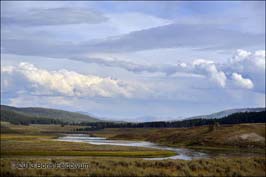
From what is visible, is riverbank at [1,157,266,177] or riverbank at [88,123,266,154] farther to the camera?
riverbank at [88,123,266,154]

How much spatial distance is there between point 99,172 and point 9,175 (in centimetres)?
713

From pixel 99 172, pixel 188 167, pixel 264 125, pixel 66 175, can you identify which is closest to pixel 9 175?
pixel 66 175

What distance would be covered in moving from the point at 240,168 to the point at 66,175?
1804 cm

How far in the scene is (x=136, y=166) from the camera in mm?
41062

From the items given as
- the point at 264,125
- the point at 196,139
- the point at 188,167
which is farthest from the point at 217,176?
the point at 264,125

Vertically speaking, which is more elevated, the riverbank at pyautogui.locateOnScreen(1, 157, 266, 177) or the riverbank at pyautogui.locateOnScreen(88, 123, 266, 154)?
the riverbank at pyautogui.locateOnScreen(1, 157, 266, 177)

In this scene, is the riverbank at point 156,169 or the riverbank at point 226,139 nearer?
the riverbank at point 156,169

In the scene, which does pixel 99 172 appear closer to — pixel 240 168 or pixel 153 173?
pixel 153 173

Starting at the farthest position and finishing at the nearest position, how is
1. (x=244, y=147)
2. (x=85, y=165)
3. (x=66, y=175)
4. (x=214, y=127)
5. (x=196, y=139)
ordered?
1. (x=214, y=127)
2. (x=196, y=139)
3. (x=244, y=147)
4. (x=85, y=165)
5. (x=66, y=175)

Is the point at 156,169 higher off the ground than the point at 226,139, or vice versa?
the point at 156,169

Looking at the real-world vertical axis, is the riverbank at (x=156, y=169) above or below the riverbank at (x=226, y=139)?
above

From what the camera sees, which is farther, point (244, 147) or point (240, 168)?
point (244, 147)

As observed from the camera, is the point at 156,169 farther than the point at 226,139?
No

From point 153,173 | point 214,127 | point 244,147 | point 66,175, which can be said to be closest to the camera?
point 66,175
